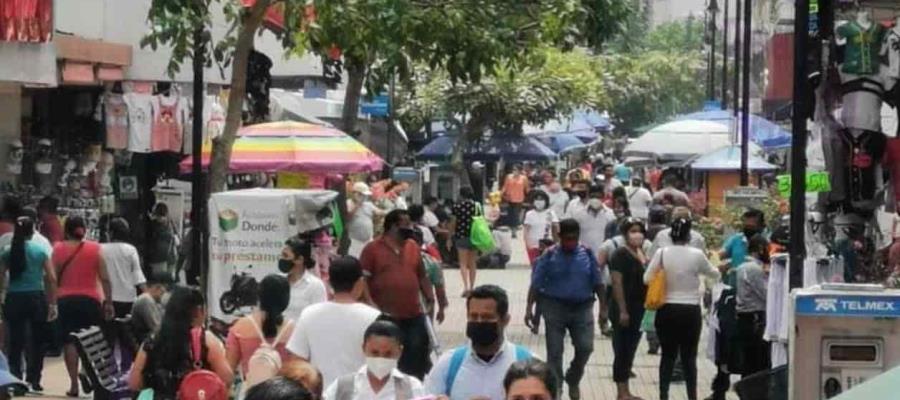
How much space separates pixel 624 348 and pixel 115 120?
854 cm

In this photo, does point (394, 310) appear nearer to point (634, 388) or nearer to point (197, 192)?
point (197, 192)

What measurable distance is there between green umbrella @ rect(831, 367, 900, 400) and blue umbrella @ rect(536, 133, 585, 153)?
50621 millimetres

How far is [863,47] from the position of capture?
11211mm

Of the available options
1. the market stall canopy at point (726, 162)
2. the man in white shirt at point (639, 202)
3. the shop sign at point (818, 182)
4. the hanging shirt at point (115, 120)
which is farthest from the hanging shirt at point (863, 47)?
the market stall canopy at point (726, 162)

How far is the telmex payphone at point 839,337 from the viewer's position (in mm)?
9453

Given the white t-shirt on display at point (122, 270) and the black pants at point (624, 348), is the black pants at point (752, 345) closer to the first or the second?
the black pants at point (624, 348)

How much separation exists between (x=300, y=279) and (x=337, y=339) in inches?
104

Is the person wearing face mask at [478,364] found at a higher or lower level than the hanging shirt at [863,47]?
lower

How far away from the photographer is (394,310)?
615 inches

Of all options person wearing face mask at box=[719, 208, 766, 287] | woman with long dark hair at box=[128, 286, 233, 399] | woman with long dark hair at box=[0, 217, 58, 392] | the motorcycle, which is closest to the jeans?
person wearing face mask at box=[719, 208, 766, 287]

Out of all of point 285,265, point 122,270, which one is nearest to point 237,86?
point 285,265

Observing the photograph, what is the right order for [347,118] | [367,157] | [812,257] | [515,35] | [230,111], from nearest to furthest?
[812,257] → [230,111] → [515,35] → [367,157] → [347,118]

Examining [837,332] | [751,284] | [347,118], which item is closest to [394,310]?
[751,284]

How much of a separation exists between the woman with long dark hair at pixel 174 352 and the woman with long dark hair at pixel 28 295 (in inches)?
251
